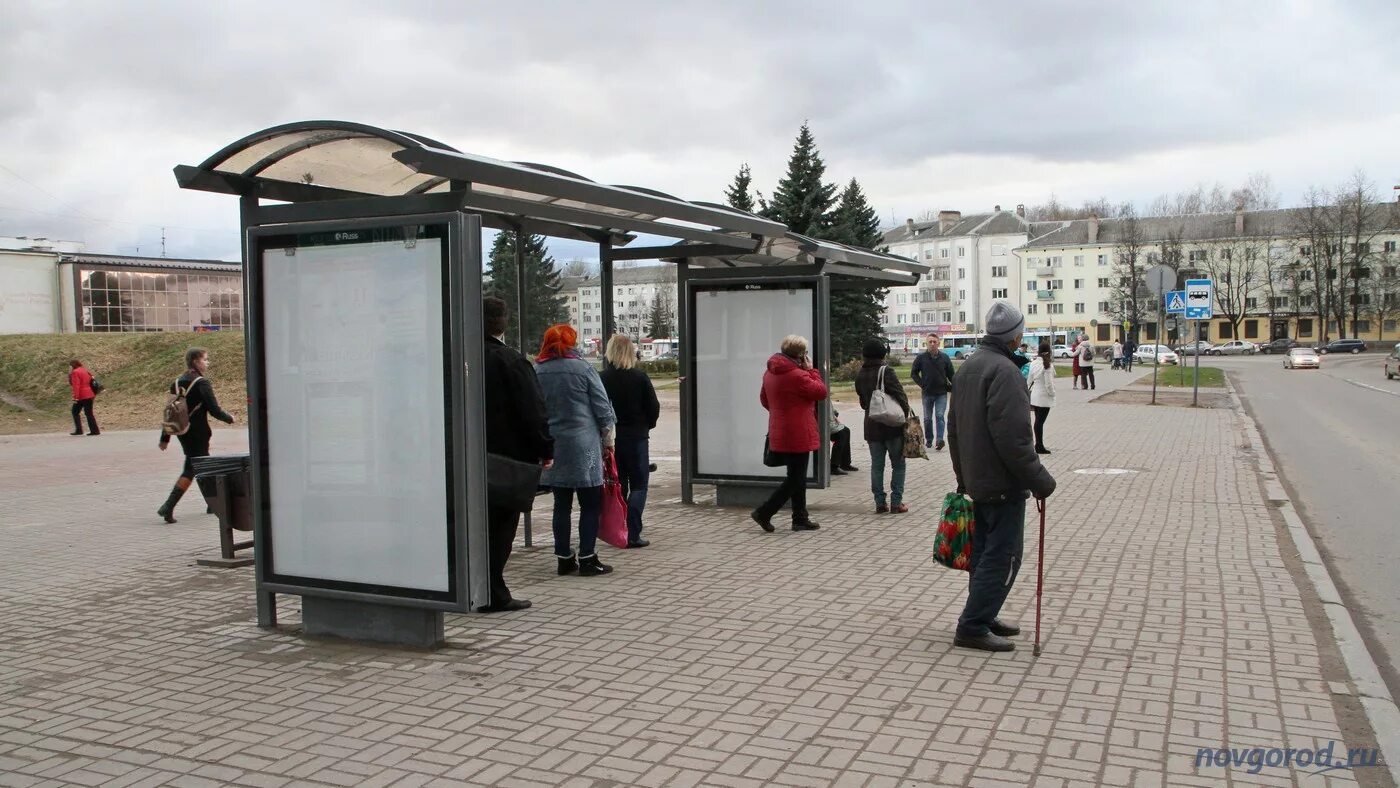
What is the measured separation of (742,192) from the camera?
48.3 meters

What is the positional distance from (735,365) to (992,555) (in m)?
5.87

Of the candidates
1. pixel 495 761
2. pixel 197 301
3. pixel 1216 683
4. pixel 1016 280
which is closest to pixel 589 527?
pixel 495 761

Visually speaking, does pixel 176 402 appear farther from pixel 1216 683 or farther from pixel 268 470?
pixel 1216 683

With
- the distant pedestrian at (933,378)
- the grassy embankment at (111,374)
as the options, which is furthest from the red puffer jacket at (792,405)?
the grassy embankment at (111,374)

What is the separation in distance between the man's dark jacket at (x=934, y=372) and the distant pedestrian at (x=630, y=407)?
7.62 m

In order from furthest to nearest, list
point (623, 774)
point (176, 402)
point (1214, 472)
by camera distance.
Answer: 1. point (1214, 472)
2. point (176, 402)
3. point (623, 774)

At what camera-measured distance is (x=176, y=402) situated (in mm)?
10883

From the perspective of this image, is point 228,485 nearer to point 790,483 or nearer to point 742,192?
point 790,483

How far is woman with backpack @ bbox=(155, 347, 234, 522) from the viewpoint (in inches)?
427

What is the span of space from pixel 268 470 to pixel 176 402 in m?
5.38

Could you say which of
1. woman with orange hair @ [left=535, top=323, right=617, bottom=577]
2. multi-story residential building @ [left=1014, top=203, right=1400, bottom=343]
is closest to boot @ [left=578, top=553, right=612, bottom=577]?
woman with orange hair @ [left=535, top=323, right=617, bottom=577]

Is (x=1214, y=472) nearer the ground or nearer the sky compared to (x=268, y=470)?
nearer the ground

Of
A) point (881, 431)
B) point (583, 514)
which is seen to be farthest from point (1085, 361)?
point (583, 514)

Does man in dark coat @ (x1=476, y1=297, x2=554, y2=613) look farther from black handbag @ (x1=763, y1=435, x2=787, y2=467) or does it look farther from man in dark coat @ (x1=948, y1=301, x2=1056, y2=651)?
black handbag @ (x1=763, y1=435, x2=787, y2=467)
